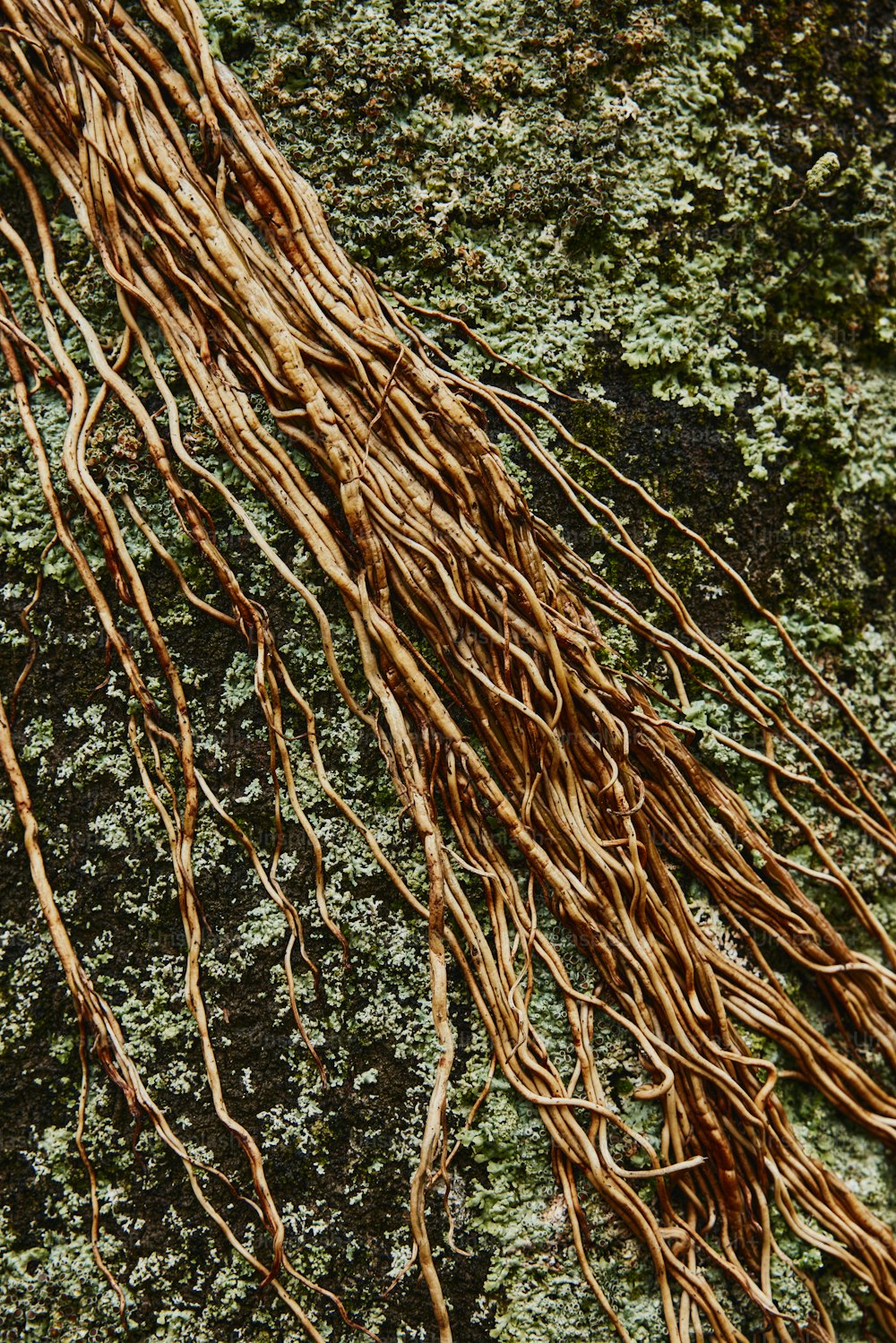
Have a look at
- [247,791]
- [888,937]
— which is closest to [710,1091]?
[888,937]

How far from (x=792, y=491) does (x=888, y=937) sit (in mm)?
676

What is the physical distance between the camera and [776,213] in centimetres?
128

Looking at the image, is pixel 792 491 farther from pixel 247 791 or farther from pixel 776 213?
pixel 247 791

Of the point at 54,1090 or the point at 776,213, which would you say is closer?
the point at 54,1090

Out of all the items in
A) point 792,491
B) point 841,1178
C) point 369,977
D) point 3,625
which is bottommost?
point 841,1178

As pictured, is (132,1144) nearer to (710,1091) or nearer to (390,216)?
(710,1091)

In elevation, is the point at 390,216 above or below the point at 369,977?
above

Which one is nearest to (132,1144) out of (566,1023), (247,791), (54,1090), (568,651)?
(54,1090)

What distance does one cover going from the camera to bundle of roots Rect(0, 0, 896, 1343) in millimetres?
1128

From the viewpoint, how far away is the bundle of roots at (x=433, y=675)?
1128mm

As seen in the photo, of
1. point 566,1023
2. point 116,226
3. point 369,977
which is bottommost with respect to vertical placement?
point 566,1023

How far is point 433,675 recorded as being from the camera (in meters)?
1.17

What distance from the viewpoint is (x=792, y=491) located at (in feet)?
4.25

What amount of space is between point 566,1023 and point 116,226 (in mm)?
1239
